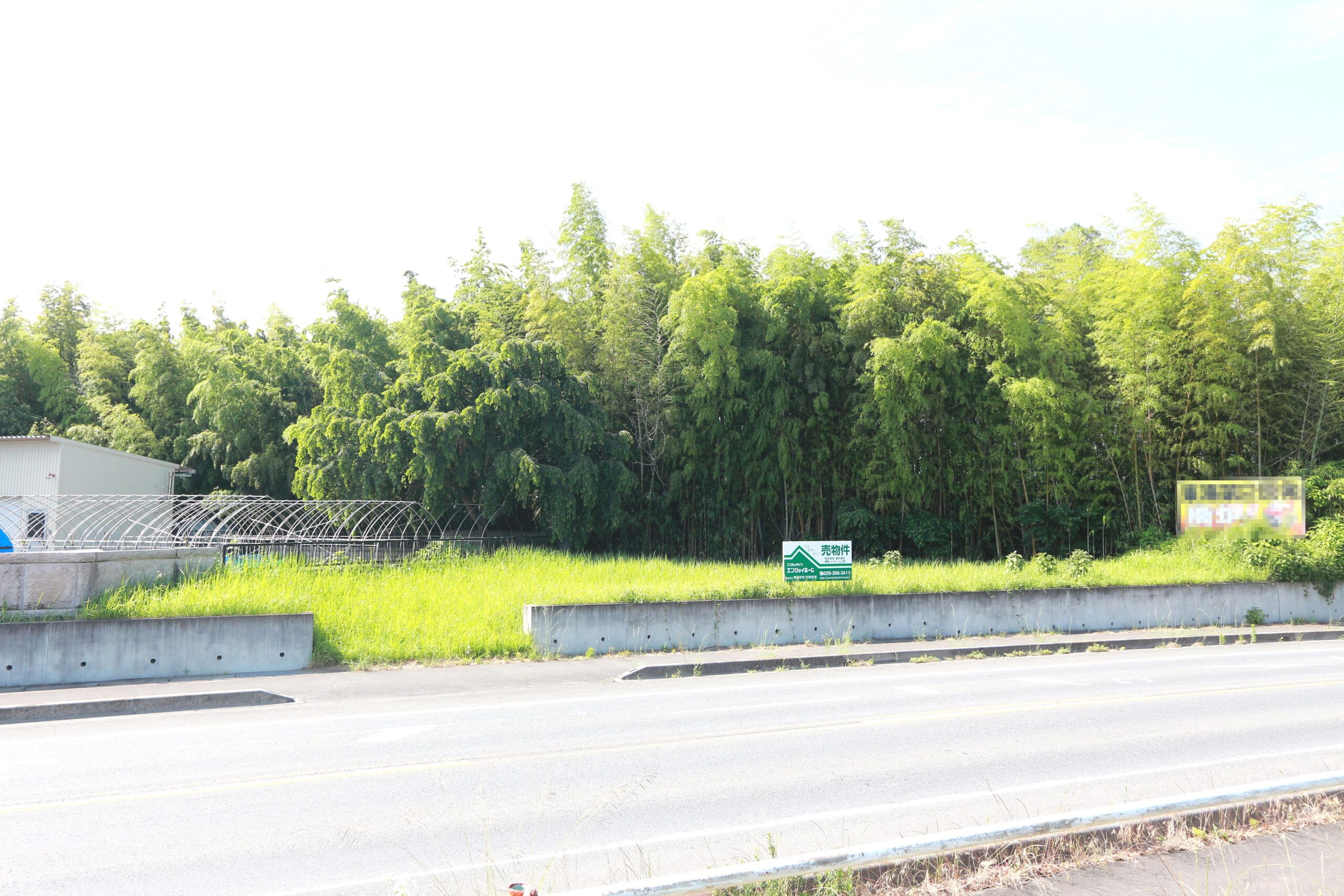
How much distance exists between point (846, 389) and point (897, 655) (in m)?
10.5

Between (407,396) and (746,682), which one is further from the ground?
(407,396)

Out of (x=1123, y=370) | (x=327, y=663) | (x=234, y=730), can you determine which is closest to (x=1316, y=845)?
(x=234, y=730)

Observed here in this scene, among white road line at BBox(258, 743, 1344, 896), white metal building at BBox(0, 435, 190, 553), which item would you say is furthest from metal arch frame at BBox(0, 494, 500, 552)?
white road line at BBox(258, 743, 1344, 896)

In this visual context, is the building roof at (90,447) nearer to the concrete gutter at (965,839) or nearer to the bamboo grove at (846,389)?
the bamboo grove at (846,389)

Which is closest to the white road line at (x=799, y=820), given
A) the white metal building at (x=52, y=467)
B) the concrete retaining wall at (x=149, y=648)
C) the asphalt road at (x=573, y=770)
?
the asphalt road at (x=573, y=770)

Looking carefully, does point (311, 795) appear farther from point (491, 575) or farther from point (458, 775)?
point (491, 575)

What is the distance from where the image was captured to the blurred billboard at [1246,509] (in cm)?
1683

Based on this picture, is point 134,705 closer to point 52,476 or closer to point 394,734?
point 394,734

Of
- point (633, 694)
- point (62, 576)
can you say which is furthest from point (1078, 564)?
point (62, 576)

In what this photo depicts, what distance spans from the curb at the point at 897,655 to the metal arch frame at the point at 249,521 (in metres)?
9.50

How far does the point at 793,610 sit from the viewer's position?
1249cm

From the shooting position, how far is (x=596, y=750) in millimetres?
6480

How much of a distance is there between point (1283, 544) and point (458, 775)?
1698 cm

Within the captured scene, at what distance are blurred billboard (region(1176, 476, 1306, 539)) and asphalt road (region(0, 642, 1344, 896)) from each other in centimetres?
892
